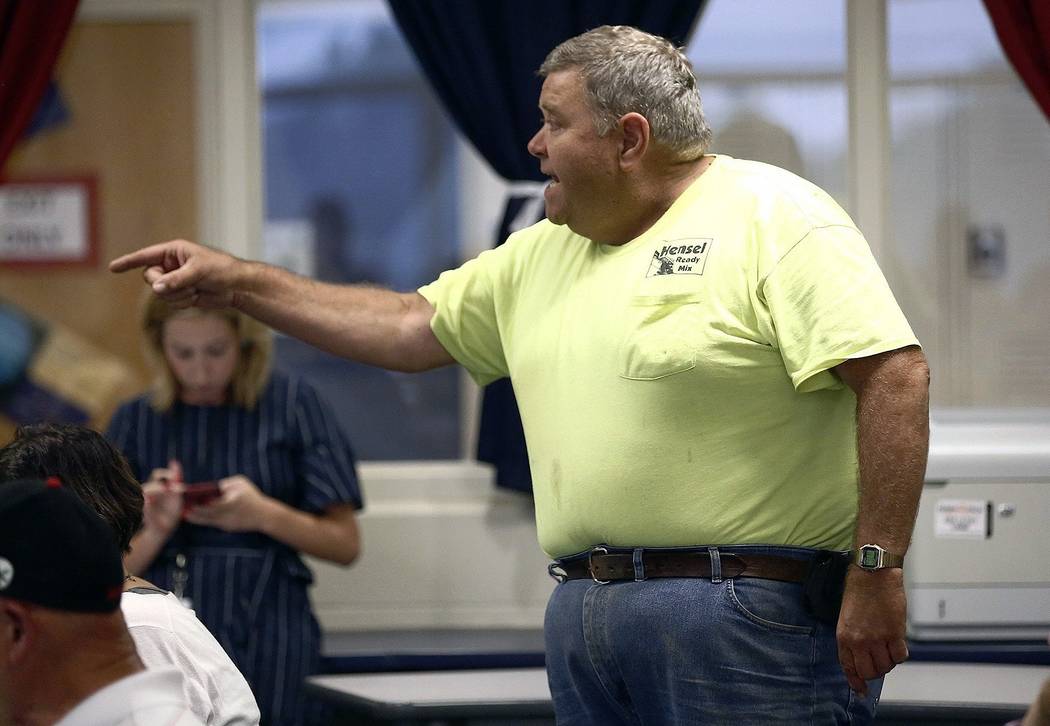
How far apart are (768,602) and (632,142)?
25.8 inches

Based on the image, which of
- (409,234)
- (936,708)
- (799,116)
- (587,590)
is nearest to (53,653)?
(587,590)

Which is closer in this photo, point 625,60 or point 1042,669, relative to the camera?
point 625,60

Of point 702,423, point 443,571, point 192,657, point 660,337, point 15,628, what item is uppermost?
point 660,337

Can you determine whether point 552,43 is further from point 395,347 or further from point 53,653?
point 53,653

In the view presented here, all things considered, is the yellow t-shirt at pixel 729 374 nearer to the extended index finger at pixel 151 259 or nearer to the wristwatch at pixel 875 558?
the wristwatch at pixel 875 558

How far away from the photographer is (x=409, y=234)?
3.80 m

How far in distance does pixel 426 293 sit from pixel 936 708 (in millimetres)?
1255

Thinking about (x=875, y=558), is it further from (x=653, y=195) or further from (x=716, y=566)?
(x=653, y=195)

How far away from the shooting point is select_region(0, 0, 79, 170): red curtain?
3602 mm

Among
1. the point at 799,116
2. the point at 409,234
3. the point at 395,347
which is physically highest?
the point at 799,116

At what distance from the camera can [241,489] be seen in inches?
113

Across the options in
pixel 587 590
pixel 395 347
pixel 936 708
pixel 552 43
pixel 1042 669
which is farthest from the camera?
pixel 552 43

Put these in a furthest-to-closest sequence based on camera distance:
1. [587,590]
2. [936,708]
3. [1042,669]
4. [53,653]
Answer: [1042,669]
[936,708]
[587,590]
[53,653]

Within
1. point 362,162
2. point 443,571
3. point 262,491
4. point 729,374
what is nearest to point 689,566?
point 729,374
